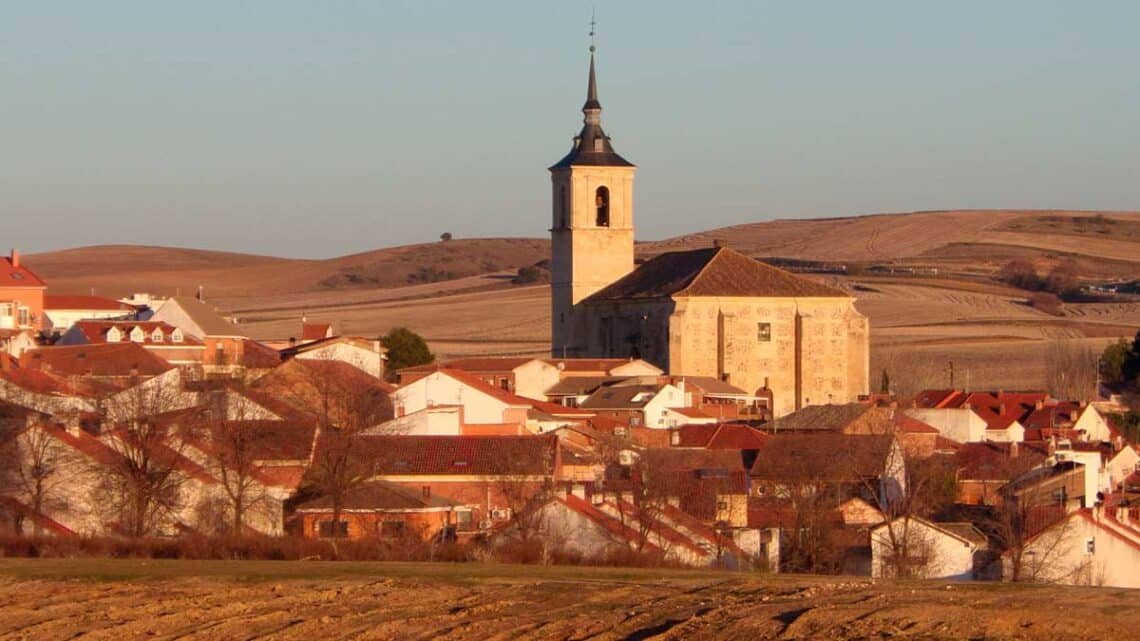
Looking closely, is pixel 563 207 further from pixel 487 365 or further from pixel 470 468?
pixel 470 468

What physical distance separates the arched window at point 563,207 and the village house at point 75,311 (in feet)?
53.6

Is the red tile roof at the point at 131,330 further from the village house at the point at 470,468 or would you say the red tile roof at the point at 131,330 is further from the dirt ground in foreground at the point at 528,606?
the dirt ground in foreground at the point at 528,606

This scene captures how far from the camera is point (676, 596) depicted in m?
24.3

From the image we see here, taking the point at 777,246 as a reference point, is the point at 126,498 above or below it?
below

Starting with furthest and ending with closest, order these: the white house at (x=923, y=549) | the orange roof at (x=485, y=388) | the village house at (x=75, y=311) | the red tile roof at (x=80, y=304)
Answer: the red tile roof at (x=80, y=304), the village house at (x=75, y=311), the orange roof at (x=485, y=388), the white house at (x=923, y=549)

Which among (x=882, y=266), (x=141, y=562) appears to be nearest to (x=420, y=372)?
(x=141, y=562)

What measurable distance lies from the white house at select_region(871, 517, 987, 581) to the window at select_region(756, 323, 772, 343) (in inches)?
1707

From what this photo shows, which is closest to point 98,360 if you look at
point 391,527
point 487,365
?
point 487,365

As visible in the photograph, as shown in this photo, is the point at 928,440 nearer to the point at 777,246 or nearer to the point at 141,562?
the point at 141,562

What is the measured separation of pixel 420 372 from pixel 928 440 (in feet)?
52.0

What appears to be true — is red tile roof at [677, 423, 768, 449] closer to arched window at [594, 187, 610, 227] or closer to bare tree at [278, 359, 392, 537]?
bare tree at [278, 359, 392, 537]

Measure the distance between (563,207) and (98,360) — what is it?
29.3 meters

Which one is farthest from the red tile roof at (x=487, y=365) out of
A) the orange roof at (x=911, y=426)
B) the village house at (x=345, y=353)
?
the orange roof at (x=911, y=426)

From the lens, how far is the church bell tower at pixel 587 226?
307 feet
